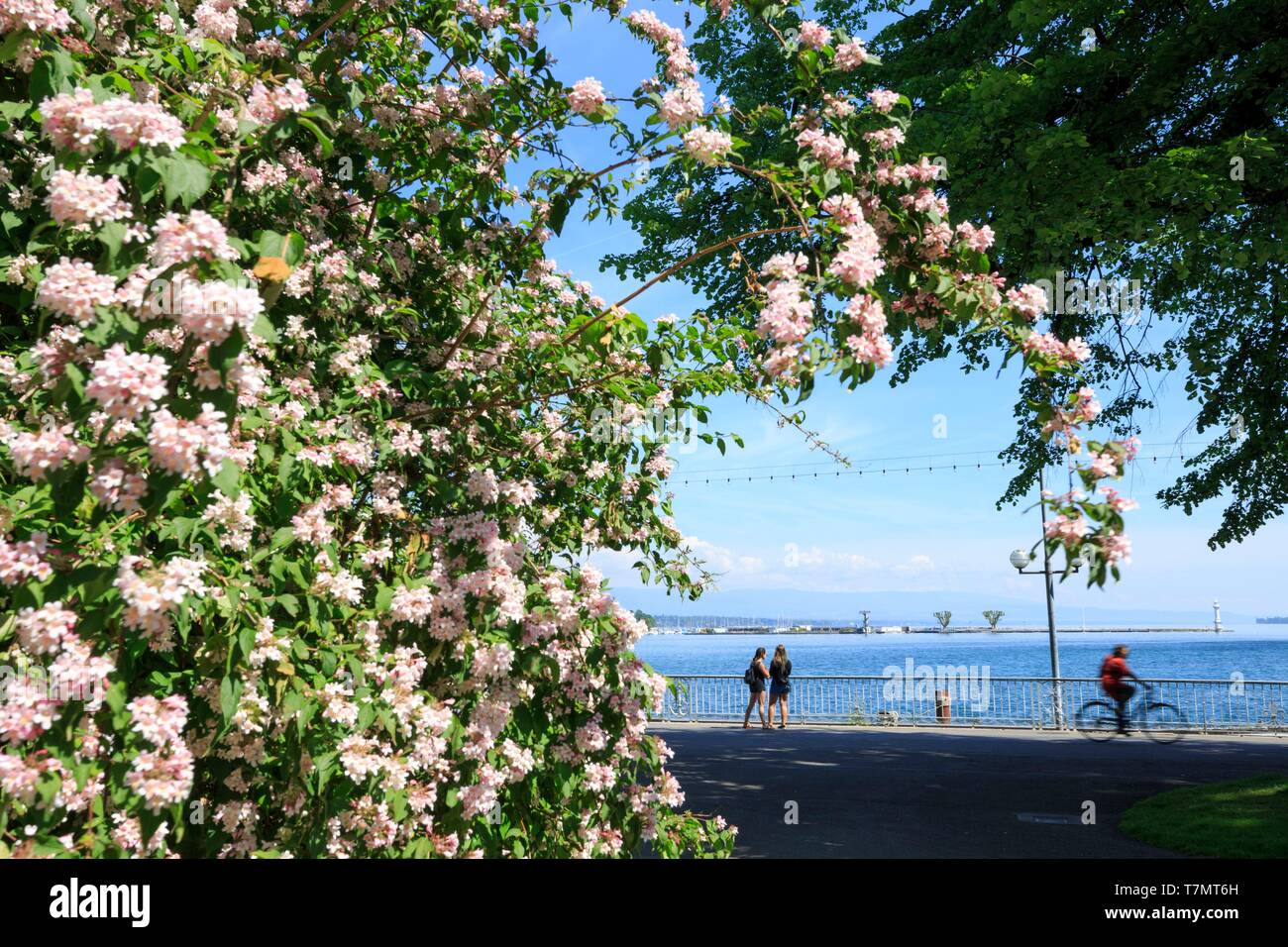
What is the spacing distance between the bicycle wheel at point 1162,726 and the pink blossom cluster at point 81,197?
69.3 feet

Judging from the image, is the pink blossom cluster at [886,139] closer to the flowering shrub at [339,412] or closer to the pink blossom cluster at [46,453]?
the flowering shrub at [339,412]

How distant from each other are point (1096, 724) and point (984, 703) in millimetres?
3839

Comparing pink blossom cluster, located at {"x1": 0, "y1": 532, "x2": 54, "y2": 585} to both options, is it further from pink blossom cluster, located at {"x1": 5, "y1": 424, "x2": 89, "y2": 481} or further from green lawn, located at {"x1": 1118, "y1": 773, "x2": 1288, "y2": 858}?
green lawn, located at {"x1": 1118, "y1": 773, "x2": 1288, "y2": 858}

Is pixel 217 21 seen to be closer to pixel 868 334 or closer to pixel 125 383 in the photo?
pixel 125 383

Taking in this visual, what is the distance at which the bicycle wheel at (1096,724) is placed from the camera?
56.2 feet

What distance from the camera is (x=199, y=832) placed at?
3164 millimetres

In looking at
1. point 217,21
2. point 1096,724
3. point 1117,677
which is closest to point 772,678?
point 1096,724

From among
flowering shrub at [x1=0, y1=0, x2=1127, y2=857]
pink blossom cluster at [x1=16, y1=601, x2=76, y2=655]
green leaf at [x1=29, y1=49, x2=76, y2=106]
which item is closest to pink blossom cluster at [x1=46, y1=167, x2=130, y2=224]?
flowering shrub at [x1=0, y1=0, x2=1127, y2=857]

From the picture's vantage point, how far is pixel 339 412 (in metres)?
3.77

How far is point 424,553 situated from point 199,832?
1348mm

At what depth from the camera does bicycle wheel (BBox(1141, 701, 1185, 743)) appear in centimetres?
1872

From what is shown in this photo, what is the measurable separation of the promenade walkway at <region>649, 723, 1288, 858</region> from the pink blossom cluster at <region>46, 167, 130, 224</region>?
24.6 feet

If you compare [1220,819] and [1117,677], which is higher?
[1117,677]
